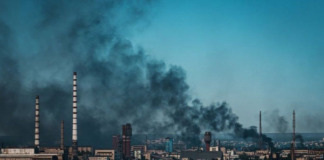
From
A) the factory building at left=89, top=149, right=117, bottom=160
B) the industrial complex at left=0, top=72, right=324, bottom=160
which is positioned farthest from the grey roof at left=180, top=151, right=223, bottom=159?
the factory building at left=89, top=149, right=117, bottom=160

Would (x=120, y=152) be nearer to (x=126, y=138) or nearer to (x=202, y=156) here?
(x=126, y=138)

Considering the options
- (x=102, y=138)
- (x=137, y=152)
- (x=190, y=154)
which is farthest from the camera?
(x=102, y=138)

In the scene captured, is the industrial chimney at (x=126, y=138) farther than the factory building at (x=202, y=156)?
Yes

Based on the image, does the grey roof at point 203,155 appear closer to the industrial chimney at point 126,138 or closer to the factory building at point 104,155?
the industrial chimney at point 126,138

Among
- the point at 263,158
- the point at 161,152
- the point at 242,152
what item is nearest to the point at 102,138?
the point at 161,152

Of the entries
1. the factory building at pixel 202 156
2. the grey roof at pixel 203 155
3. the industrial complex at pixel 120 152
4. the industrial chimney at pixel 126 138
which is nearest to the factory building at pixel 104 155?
the industrial complex at pixel 120 152

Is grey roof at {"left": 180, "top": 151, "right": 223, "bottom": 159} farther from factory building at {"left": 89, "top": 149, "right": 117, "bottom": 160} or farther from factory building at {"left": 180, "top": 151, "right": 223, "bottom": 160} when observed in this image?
factory building at {"left": 89, "top": 149, "right": 117, "bottom": 160}

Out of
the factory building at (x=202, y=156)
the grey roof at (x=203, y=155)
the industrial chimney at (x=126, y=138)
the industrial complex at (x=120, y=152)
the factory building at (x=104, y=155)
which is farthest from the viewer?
the industrial chimney at (x=126, y=138)

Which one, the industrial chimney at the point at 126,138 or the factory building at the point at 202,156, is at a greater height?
the industrial chimney at the point at 126,138

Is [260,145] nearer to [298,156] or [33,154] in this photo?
[298,156]

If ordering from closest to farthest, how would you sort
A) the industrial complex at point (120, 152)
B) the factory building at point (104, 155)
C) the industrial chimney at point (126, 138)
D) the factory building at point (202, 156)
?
the industrial complex at point (120, 152) < the factory building at point (104, 155) < the factory building at point (202, 156) < the industrial chimney at point (126, 138)

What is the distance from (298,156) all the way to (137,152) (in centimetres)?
2082

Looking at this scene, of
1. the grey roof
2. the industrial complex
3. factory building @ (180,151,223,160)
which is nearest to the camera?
the industrial complex

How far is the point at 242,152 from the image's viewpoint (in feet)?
325
